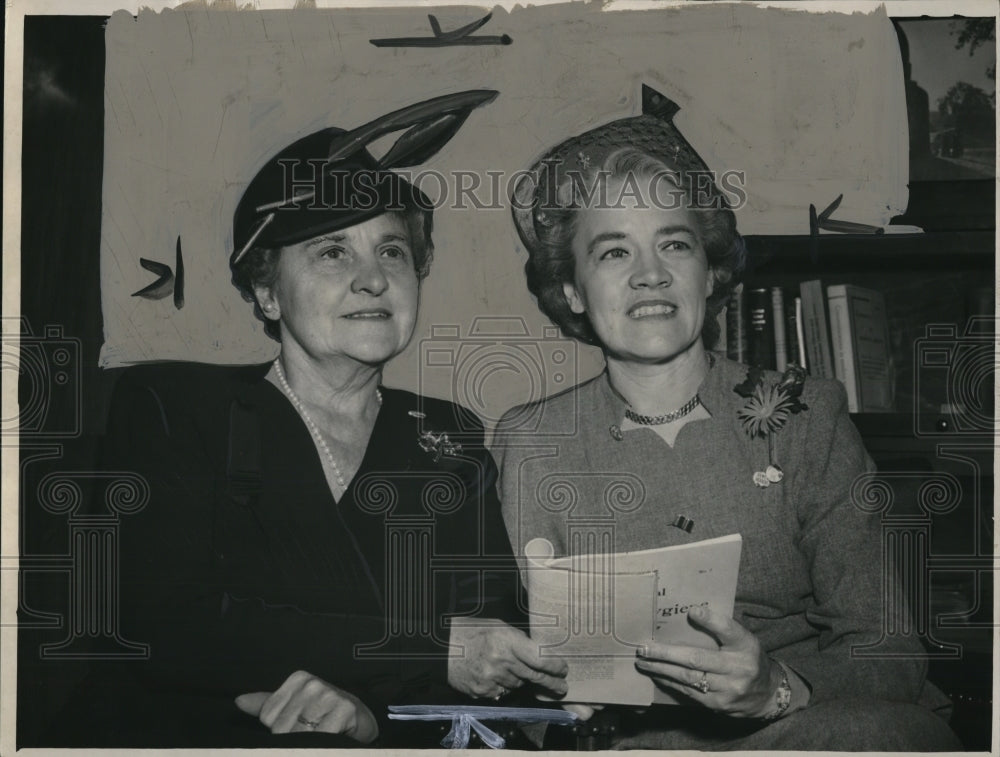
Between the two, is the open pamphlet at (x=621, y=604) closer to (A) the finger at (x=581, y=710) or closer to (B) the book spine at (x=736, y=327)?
(A) the finger at (x=581, y=710)

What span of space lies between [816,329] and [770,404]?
0.59 feet

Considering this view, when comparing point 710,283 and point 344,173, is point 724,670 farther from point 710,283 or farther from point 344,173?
point 344,173

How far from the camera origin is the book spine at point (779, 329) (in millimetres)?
2152

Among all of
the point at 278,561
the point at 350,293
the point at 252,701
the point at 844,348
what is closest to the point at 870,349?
the point at 844,348

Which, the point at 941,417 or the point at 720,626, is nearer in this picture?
the point at 720,626

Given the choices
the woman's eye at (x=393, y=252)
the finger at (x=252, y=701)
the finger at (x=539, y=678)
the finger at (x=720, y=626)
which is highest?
the woman's eye at (x=393, y=252)

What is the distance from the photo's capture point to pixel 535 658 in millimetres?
2117

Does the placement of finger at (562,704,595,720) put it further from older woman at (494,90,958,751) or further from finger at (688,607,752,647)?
finger at (688,607,752,647)

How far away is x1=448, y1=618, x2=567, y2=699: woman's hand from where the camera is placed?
212 cm

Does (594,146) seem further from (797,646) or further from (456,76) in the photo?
(797,646)

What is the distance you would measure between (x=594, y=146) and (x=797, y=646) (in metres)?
1.08

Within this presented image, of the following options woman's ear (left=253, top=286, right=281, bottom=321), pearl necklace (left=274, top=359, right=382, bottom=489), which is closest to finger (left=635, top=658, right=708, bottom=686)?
pearl necklace (left=274, top=359, right=382, bottom=489)

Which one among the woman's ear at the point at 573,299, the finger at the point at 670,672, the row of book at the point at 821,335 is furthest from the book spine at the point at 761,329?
the finger at the point at 670,672

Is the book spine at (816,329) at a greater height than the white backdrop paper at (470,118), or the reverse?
the white backdrop paper at (470,118)
